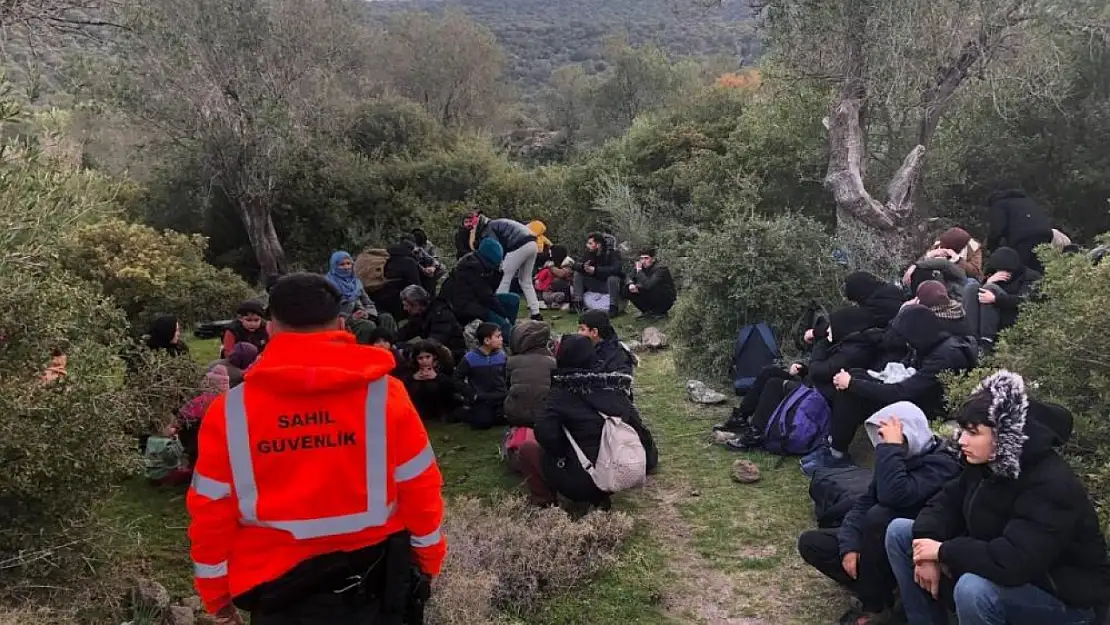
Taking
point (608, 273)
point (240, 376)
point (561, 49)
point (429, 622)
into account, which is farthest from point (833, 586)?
point (561, 49)

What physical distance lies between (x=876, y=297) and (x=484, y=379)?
3.37 m

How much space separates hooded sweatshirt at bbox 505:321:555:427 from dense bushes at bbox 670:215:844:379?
2.74 m

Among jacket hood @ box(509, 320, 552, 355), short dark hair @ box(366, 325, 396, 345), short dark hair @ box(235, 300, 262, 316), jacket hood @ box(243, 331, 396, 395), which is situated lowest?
short dark hair @ box(366, 325, 396, 345)

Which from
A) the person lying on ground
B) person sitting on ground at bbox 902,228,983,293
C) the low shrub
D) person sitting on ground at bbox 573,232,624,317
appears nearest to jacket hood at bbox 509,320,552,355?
the low shrub

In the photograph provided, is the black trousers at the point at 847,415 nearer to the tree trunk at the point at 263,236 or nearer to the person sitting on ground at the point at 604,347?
the person sitting on ground at the point at 604,347

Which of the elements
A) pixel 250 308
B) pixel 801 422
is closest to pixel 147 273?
pixel 250 308

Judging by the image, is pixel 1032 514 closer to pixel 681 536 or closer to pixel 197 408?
pixel 681 536

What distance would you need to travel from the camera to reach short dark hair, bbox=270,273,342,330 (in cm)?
268

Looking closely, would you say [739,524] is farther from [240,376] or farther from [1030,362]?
[240,376]

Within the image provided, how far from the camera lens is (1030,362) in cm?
485

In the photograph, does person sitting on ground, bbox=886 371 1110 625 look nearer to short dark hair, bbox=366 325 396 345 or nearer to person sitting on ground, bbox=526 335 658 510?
person sitting on ground, bbox=526 335 658 510

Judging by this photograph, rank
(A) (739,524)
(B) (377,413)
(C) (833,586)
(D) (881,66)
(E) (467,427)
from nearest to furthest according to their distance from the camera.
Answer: (B) (377,413)
(C) (833,586)
(A) (739,524)
(E) (467,427)
(D) (881,66)

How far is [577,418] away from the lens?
5.31m

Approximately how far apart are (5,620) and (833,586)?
414 centimetres
